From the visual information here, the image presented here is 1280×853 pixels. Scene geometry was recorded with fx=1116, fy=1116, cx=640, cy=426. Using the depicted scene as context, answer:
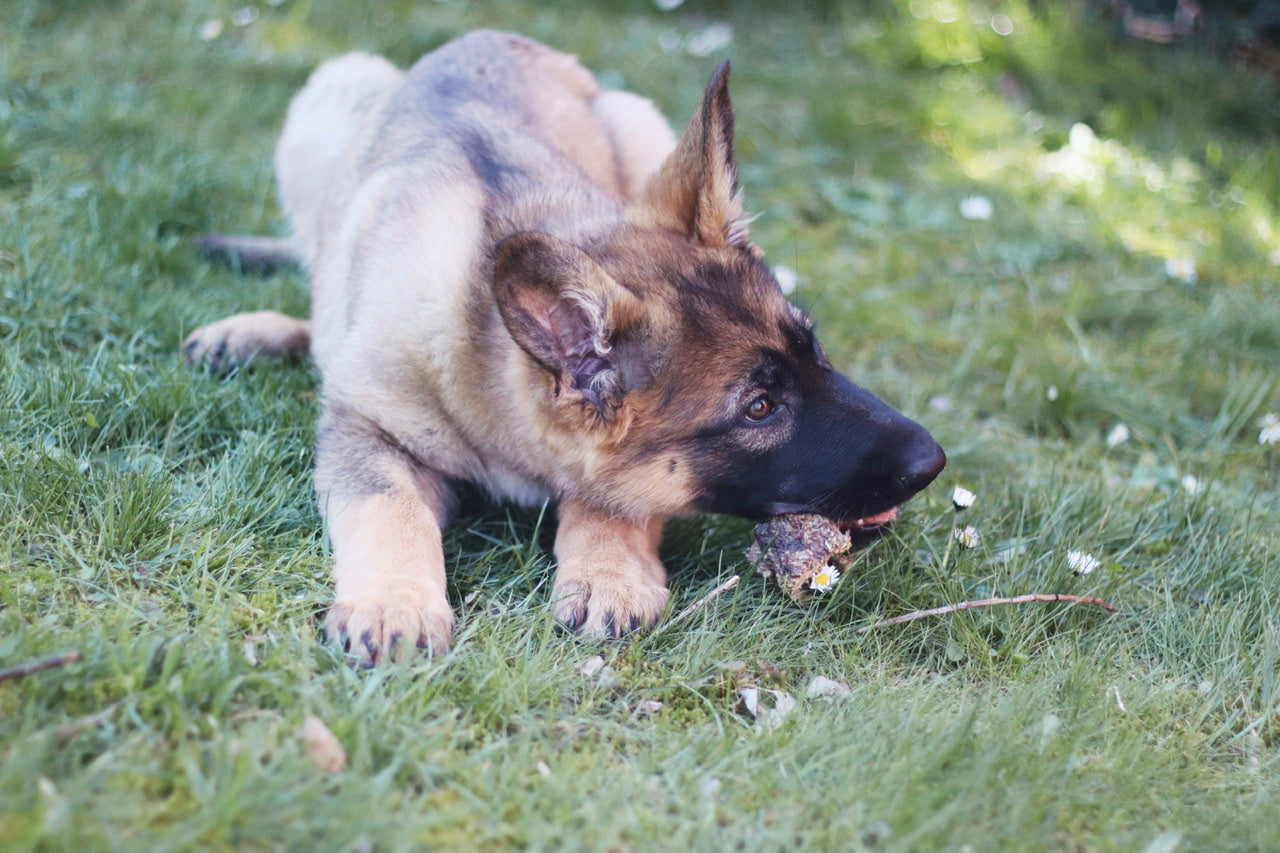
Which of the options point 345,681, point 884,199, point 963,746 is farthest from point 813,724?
point 884,199

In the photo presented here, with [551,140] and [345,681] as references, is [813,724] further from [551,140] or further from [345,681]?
[551,140]

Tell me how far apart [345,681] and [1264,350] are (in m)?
4.38

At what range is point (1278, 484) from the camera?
4.08 m

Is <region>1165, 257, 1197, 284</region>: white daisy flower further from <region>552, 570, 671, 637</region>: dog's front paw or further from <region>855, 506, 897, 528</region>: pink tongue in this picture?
<region>552, 570, 671, 637</region>: dog's front paw

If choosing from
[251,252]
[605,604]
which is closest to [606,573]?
[605,604]

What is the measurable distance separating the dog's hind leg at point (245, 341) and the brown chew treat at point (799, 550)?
1904 mm

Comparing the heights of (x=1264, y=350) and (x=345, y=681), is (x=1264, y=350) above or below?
below

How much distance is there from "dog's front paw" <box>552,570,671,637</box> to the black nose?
701 millimetres

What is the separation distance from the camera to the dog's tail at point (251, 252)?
4.65 meters

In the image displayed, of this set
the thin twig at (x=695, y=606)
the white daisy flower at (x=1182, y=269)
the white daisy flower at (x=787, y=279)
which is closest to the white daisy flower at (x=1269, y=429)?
the white daisy flower at (x=1182, y=269)

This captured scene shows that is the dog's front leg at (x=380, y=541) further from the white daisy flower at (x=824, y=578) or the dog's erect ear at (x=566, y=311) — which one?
the white daisy flower at (x=824, y=578)

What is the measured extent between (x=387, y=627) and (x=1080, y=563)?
1.92 meters

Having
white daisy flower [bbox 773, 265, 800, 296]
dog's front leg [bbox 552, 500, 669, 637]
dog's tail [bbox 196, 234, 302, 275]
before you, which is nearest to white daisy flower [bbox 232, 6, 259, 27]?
dog's tail [bbox 196, 234, 302, 275]

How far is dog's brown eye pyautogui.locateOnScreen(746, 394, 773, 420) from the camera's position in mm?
2979
